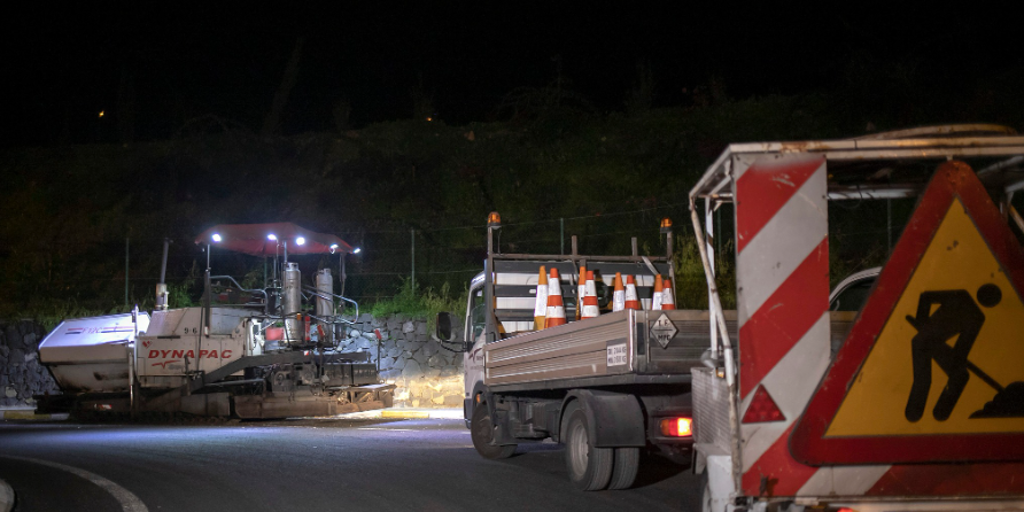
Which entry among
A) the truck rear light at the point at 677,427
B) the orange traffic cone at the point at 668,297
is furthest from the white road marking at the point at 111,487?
the orange traffic cone at the point at 668,297

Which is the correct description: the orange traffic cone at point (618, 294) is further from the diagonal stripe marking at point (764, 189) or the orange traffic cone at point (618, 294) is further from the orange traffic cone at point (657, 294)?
the diagonal stripe marking at point (764, 189)

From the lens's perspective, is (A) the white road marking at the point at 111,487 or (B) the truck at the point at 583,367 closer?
(B) the truck at the point at 583,367

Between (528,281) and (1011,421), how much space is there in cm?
700

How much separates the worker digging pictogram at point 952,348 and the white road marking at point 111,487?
19.9 ft

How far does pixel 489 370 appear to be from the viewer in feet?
30.2

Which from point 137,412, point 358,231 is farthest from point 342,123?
point 137,412

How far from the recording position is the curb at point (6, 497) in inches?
286

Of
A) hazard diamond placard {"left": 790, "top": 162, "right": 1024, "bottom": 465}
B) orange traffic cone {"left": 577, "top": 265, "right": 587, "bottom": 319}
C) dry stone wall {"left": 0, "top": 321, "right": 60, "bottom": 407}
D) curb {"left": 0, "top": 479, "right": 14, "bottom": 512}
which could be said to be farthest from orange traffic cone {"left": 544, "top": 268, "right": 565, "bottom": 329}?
dry stone wall {"left": 0, "top": 321, "right": 60, "bottom": 407}

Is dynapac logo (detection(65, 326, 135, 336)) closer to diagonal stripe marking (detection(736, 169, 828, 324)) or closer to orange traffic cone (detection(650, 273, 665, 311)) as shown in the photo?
orange traffic cone (detection(650, 273, 665, 311))

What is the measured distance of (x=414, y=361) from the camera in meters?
19.5

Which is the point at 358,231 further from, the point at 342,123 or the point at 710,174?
the point at 710,174

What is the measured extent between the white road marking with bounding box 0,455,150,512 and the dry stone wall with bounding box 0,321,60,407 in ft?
38.4

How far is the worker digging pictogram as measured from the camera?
3.68 metres

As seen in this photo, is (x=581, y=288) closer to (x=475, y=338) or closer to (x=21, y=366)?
(x=475, y=338)
